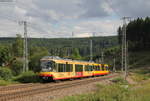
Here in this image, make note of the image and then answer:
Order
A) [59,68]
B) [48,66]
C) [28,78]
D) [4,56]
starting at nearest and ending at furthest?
[48,66], [59,68], [28,78], [4,56]

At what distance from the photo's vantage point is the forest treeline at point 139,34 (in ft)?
356

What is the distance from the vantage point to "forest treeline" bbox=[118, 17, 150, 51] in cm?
10862

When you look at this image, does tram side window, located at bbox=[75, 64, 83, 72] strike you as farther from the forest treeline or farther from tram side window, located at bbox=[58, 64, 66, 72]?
the forest treeline

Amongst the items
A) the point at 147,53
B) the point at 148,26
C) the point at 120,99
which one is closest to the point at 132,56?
the point at 147,53

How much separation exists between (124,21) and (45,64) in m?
23.8

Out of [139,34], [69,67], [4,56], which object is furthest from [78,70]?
[139,34]

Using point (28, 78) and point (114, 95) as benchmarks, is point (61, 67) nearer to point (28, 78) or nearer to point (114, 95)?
point (28, 78)

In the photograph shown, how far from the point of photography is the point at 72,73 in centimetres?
3017

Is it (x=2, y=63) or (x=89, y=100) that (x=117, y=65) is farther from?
(x=89, y=100)

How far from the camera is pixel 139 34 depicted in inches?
4400

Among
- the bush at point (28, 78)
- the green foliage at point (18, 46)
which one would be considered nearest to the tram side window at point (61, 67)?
the bush at point (28, 78)

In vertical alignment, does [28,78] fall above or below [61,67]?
below

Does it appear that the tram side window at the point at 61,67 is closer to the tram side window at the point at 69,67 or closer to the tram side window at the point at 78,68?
the tram side window at the point at 69,67

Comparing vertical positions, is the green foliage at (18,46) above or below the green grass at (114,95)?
above
